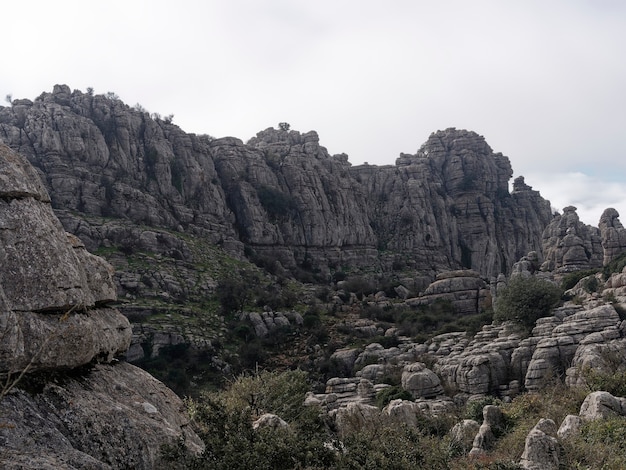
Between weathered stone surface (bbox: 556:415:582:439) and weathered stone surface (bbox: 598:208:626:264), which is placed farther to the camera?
weathered stone surface (bbox: 598:208:626:264)

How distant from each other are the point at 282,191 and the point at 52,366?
97083 millimetres

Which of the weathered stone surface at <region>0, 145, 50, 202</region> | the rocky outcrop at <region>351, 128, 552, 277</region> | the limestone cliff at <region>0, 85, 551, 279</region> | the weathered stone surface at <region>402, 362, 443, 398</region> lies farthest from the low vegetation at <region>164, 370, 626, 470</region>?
the rocky outcrop at <region>351, 128, 552, 277</region>

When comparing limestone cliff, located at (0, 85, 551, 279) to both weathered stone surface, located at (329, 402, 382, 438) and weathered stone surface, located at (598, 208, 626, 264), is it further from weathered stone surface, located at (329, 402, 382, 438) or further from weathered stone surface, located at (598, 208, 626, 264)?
weathered stone surface, located at (329, 402, 382, 438)

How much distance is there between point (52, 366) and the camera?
8867mm

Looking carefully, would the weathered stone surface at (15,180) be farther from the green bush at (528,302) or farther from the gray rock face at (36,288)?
the green bush at (528,302)

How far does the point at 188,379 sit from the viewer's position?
178 feet

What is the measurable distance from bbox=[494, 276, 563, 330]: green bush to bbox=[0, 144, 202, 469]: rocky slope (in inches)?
1960

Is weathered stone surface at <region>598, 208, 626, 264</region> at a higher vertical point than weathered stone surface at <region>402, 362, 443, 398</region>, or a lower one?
higher

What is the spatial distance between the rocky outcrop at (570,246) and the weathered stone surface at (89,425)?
2845 inches

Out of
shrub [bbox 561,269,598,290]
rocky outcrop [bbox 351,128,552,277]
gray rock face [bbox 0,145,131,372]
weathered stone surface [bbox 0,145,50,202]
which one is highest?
rocky outcrop [bbox 351,128,552,277]

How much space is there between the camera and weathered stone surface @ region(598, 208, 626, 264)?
68938 millimetres

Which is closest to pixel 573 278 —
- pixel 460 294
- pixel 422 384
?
pixel 460 294

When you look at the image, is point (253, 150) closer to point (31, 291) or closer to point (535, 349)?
point (535, 349)

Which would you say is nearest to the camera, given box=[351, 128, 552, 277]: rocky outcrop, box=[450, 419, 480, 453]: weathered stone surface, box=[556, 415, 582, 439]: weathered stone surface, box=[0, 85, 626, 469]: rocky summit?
box=[0, 85, 626, 469]: rocky summit
